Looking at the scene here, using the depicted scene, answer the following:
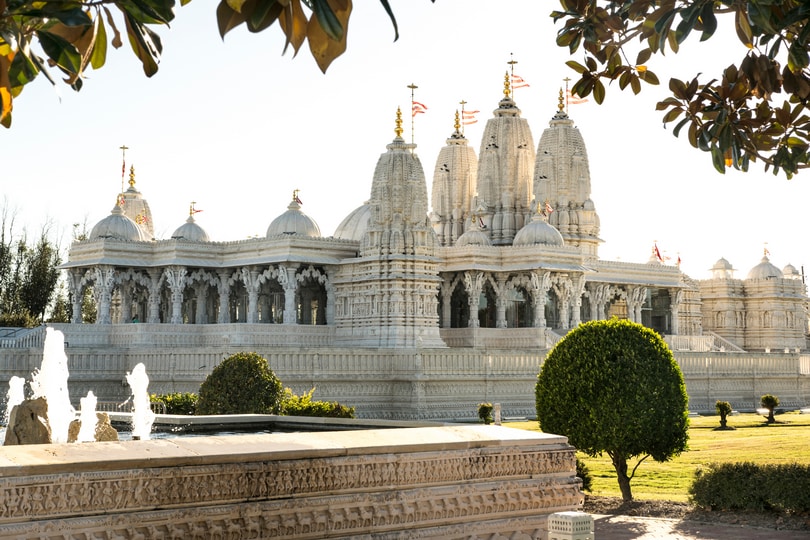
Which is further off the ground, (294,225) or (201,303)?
(294,225)

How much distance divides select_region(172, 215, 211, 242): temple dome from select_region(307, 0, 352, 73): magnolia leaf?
3770 cm

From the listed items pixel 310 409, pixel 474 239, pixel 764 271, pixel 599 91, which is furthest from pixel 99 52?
pixel 764 271

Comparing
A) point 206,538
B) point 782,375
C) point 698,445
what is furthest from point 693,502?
point 782,375

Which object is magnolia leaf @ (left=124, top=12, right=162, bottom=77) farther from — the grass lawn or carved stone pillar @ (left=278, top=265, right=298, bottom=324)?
carved stone pillar @ (left=278, top=265, right=298, bottom=324)

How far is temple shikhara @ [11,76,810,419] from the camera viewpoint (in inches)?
1259

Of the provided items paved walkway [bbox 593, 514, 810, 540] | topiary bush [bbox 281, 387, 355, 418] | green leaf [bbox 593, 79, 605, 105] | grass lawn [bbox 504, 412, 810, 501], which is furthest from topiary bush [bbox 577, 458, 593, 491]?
green leaf [bbox 593, 79, 605, 105]

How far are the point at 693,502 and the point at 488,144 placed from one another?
37.0 metres

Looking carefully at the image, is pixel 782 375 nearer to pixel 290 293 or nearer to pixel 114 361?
pixel 290 293

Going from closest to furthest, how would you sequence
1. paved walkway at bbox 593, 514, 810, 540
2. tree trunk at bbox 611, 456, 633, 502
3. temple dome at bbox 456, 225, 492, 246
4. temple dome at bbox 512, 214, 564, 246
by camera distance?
paved walkway at bbox 593, 514, 810, 540 → tree trunk at bbox 611, 456, 633, 502 → temple dome at bbox 512, 214, 564, 246 → temple dome at bbox 456, 225, 492, 246

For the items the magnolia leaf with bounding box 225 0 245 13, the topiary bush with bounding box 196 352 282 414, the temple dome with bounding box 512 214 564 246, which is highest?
the temple dome with bounding box 512 214 564 246

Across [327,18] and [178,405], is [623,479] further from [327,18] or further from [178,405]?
[327,18]

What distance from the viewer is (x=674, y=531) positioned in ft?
39.6

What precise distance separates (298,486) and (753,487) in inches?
283

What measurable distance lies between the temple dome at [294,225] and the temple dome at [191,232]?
11.8 feet
